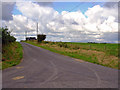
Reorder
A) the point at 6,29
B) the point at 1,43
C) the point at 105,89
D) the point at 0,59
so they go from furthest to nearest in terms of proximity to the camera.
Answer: the point at 6,29, the point at 1,43, the point at 0,59, the point at 105,89

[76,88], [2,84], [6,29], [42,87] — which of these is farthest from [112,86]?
[6,29]

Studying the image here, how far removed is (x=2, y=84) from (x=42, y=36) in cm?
5667

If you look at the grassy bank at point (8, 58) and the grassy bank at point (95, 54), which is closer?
the grassy bank at point (8, 58)

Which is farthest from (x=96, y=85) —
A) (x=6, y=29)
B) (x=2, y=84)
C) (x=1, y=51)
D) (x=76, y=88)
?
(x=6, y=29)

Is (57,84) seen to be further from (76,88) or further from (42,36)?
(42,36)

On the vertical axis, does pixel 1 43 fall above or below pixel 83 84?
above

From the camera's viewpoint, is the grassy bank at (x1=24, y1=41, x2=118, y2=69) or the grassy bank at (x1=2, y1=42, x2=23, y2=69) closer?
the grassy bank at (x1=2, y1=42, x2=23, y2=69)

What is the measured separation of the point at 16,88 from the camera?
5.73 meters

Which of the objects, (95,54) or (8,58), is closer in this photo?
(8,58)

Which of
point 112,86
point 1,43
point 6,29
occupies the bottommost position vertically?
point 112,86

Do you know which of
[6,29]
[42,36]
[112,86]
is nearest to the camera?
[112,86]

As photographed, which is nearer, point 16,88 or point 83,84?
point 16,88

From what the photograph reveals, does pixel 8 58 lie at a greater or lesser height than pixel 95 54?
greater

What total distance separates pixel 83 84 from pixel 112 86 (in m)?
1.34
